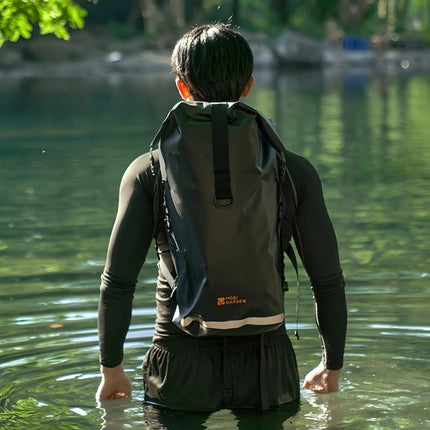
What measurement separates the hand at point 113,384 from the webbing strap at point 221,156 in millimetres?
791

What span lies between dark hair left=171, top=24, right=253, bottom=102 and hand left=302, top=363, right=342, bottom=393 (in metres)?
1.04

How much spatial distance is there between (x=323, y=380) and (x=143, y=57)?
54.5m

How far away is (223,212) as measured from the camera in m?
3.04

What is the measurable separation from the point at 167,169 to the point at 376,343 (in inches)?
122

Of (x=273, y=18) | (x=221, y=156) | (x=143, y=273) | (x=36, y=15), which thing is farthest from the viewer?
(x=273, y=18)

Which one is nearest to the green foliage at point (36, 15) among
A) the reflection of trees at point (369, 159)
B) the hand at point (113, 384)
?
the hand at point (113, 384)

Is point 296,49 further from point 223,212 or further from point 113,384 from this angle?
point 223,212

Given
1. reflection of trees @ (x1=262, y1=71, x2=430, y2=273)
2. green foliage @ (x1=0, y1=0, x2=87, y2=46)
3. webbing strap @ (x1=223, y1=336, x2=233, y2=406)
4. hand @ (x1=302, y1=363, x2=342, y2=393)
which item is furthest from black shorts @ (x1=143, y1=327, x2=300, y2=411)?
reflection of trees @ (x1=262, y1=71, x2=430, y2=273)

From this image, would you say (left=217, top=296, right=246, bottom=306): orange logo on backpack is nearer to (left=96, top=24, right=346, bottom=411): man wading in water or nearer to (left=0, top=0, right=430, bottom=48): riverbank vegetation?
(left=96, top=24, right=346, bottom=411): man wading in water

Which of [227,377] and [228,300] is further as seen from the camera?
[227,377]

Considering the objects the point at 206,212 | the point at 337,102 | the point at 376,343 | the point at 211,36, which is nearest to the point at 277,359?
the point at 206,212

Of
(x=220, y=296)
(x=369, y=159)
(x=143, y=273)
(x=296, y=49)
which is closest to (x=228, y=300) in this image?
(x=220, y=296)

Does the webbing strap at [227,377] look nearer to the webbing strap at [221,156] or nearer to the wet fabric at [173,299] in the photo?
the wet fabric at [173,299]

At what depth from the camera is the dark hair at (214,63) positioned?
310cm
